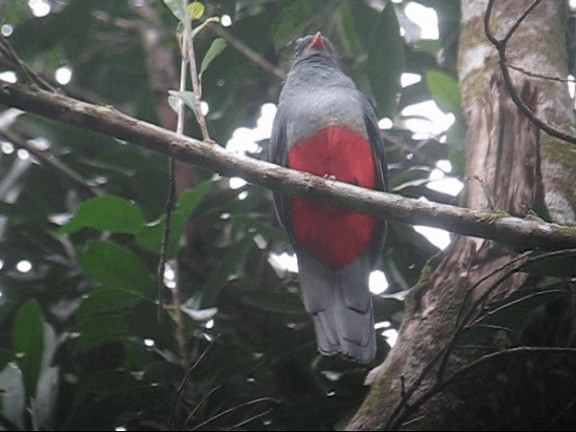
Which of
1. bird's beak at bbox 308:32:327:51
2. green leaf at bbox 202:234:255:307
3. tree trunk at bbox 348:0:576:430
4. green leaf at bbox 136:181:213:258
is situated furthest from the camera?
bird's beak at bbox 308:32:327:51

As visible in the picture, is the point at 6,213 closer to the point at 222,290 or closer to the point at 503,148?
the point at 222,290

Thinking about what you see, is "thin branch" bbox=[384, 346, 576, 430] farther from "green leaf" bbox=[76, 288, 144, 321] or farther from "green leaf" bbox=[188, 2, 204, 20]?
"green leaf" bbox=[188, 2, 204, 20]

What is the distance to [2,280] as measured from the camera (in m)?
3.64

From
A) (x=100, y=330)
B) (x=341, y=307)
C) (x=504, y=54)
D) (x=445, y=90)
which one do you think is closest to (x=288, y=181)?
(x=504, y=54)

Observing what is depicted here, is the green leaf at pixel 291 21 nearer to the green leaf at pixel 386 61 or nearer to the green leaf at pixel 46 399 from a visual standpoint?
the green leaf at pixel 386 61

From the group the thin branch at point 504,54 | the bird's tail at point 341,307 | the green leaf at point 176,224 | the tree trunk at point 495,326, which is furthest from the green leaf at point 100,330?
the thin branch at point 504,54

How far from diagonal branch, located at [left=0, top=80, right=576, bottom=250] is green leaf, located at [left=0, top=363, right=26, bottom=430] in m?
1.16

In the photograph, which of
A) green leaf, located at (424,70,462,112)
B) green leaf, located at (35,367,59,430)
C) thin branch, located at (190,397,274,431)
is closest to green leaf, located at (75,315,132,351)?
green leaf, located at (35,367,59,430)

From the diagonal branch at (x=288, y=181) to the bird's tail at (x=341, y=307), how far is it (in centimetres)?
74

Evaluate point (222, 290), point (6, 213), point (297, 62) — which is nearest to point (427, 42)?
point (297, 62)

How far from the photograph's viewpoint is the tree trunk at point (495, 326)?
2922 mm

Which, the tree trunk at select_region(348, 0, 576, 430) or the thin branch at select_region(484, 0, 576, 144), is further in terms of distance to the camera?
the tree trunk at select_region(348, 0, 576, 430)

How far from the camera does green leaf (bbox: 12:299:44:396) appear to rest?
322cm

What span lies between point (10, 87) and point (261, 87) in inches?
88.4
